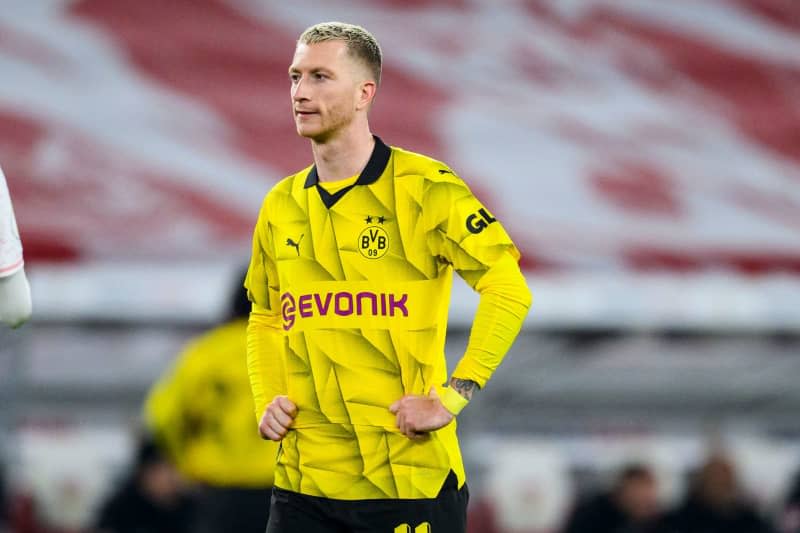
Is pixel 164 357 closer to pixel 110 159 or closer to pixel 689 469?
pixel 110 159

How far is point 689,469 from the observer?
346 inches

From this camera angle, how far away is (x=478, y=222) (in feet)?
11.3

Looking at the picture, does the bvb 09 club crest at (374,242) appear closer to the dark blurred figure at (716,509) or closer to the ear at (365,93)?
the ear at (365,93)

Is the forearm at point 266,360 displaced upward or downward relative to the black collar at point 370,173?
downward

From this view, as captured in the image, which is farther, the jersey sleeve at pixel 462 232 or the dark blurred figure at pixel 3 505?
the dark blurred figure at pixel 3 505

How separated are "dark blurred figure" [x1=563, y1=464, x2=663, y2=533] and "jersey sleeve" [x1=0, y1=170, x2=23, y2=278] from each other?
5.00m

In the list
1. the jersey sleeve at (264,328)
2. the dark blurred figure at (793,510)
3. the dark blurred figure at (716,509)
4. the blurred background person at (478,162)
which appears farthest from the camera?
the dark blurred figure at (716,509)

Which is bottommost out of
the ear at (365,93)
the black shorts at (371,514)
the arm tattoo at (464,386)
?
the black shorts at (371,514)

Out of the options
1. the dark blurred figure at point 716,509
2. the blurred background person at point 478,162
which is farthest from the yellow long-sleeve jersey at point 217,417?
the dark blurred figure at point 716,509

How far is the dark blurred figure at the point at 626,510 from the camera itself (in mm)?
7891

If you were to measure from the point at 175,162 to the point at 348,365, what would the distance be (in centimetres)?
486

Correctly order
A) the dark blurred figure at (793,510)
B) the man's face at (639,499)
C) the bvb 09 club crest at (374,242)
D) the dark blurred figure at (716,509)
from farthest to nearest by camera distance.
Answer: the dark blurred figure at (716,509) → the man's face at (639,499) → the dark blurred figure at (793,510) → the bvb 09 club crest at (374,242)

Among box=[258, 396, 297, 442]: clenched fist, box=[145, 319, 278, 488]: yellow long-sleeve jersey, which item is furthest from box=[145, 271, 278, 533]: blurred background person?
box=[258, 396, 297, 442]: clenched fist

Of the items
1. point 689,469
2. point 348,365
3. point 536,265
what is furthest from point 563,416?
point 348,365
